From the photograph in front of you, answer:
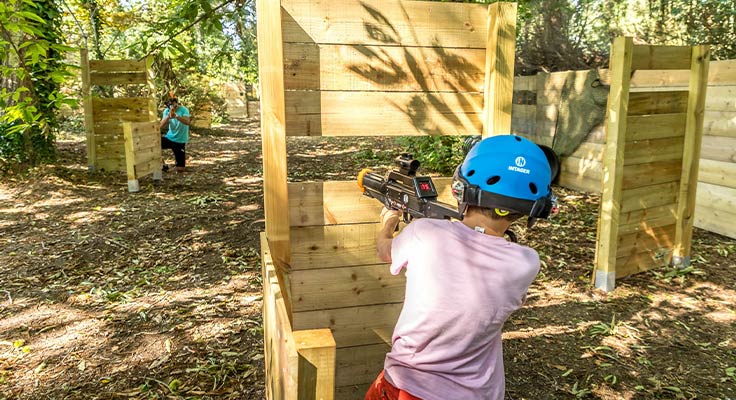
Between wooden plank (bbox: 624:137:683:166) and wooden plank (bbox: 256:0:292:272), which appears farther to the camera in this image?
wooden plank (bbox: 624:137:683:166)

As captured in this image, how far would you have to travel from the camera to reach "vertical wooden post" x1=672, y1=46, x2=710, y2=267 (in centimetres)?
561

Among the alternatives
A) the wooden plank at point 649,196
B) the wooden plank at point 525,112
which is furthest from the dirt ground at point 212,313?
the wooden plank at point 525,112

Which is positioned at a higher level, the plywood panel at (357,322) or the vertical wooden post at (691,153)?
the vertical wooden post at (691,153)

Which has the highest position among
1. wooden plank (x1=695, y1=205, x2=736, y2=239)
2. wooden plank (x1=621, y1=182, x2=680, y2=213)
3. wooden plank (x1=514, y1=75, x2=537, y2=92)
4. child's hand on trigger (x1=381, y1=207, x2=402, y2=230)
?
wooden plank (x1=514, y1=75, x2=537, y2=92)

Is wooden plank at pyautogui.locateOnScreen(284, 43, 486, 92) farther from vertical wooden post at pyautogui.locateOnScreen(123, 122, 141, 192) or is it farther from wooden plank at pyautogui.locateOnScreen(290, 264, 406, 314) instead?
vertical wooden post at pyautogui.locateOnScreen(123, 122, 141, 192)

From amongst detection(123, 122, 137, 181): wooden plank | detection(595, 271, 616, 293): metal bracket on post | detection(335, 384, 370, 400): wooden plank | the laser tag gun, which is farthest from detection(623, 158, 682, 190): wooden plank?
detection(123, 122, 137, 181): wooden plank

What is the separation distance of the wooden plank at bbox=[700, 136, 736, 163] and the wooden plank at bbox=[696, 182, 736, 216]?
36 cm

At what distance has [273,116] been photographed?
2580 mm

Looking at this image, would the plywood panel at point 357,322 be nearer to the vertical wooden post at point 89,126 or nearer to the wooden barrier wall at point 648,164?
the wooden barrier wall at point 648,164

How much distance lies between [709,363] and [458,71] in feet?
10.2

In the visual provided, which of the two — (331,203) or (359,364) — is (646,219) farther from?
(331,203)

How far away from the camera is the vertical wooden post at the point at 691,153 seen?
5605 millimetres

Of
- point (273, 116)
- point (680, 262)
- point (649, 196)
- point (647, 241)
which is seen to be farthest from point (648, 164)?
point (273, 116)

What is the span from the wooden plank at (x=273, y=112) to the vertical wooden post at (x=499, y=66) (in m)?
1.06
